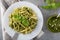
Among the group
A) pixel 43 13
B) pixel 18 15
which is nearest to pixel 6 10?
pixel 18 15

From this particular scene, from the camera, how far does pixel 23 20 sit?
75 cm

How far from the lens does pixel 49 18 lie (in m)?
0.80

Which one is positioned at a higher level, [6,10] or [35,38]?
[6,10]

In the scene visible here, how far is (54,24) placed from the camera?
0.80 m

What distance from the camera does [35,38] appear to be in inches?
30.9

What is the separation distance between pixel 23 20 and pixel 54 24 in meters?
0.16

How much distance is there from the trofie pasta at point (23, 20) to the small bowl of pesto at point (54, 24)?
77mm

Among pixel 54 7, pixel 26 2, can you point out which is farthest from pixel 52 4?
pixel 26 2

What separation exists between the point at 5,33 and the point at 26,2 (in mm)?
177

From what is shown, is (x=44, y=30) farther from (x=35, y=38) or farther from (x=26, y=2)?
(x=26, y=2)

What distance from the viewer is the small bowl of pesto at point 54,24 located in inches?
31.4

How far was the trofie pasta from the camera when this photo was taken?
0.75 m

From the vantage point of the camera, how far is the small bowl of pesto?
31.4 inches

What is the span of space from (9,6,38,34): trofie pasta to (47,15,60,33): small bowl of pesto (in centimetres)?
8
